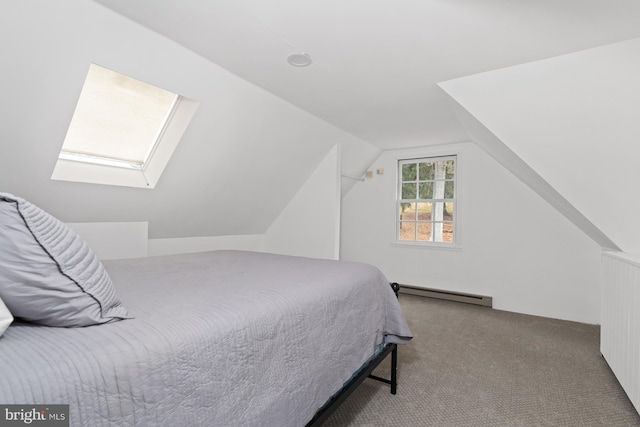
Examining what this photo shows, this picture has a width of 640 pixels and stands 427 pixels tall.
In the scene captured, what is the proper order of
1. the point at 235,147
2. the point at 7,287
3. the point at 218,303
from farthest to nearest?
the point at 235,147
the point at 218,303
the point at 7,287

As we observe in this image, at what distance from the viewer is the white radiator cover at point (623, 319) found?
1848 mm

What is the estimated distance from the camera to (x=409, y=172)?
502 cm

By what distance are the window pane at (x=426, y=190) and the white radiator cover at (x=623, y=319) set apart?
94.5 inches

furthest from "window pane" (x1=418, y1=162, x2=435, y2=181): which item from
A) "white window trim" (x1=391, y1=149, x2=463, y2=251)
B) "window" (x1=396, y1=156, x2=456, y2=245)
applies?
"white window trim" (x1=391, y1=149, x2=463, y2=251)

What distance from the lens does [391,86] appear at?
2.75 meters

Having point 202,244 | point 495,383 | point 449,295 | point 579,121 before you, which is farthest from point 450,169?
point 202,244

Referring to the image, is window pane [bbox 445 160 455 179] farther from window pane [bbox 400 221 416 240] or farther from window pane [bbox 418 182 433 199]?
window pane [bbox 400 221 416 240]

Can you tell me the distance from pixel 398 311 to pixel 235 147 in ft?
7.11

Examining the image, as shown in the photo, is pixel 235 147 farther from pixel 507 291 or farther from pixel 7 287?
pixel 507 291

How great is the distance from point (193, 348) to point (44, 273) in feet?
1.43

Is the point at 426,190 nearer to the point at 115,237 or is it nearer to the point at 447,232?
the point at 447,232

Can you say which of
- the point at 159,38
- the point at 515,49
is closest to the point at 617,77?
the point at 515,49

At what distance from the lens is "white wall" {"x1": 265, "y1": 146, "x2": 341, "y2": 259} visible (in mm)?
4184

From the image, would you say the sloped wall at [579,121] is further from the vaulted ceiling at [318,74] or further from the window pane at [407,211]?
the window pane at [407,211]
